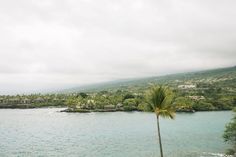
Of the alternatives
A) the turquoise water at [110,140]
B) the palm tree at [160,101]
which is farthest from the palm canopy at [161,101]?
the turquoise water at [110,140]

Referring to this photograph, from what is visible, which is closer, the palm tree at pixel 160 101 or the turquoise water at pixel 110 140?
the palm tree at pixel 160 101

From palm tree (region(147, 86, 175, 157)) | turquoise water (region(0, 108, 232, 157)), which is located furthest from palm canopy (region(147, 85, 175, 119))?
turquoise water (region(0, 108, 232, 157))

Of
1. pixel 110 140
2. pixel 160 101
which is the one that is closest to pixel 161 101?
pixel 160 101

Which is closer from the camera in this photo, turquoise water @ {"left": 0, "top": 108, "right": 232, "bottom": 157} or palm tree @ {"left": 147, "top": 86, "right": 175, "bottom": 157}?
palm tree @ {"left": 147, "top": 86, "right": 175, "bottom": 157}

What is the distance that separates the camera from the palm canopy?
42.6m

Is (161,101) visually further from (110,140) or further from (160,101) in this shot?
(110,140)

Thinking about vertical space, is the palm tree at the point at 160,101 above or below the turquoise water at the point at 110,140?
above

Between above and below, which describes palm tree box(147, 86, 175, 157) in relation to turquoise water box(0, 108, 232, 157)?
above

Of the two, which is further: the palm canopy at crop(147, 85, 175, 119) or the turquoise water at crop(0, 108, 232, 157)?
the turquoise water at crop(0, 108, 232, 157)

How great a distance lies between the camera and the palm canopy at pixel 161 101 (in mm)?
42562

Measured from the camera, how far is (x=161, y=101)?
4269 centimetres

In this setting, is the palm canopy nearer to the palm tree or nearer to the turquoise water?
the palm tree

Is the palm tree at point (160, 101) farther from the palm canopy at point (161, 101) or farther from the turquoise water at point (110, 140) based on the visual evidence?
the turquoise water at point (110, 140)

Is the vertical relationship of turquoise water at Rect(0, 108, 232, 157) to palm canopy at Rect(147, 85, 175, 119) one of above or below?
below
